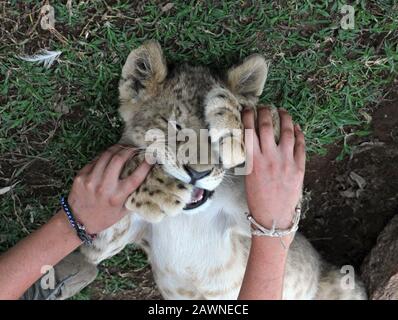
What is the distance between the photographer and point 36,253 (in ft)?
8.10

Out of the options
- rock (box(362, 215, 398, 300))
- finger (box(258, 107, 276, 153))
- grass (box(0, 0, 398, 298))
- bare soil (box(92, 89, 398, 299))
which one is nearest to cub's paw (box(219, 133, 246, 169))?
finger (box(258, 107, 276, 153))

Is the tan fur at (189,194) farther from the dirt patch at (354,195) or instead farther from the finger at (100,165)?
the dirt patch at (354,195)

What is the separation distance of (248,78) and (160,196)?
24.0 inches

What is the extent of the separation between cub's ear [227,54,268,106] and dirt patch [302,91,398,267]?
67 cm

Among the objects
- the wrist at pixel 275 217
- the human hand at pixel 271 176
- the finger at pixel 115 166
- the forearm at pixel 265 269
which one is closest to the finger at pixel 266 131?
the human hand at pixel 271 176

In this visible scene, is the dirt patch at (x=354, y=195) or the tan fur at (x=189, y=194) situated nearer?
the tan fur at (x=189, y=194)

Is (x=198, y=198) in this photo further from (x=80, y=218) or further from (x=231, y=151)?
(x=80, y=218)

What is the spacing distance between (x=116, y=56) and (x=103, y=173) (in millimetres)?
583

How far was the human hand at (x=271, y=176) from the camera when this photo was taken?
2.29 meters

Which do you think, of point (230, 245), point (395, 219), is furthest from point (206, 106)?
point (395, 219)

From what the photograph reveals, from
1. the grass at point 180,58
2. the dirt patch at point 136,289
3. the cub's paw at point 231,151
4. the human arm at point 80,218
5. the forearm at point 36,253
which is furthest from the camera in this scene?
the dirt patch at point 136,289

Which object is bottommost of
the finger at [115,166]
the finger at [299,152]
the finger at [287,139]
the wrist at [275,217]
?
the wrist at [275,217]

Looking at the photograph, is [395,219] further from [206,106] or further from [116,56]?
[116,56]
